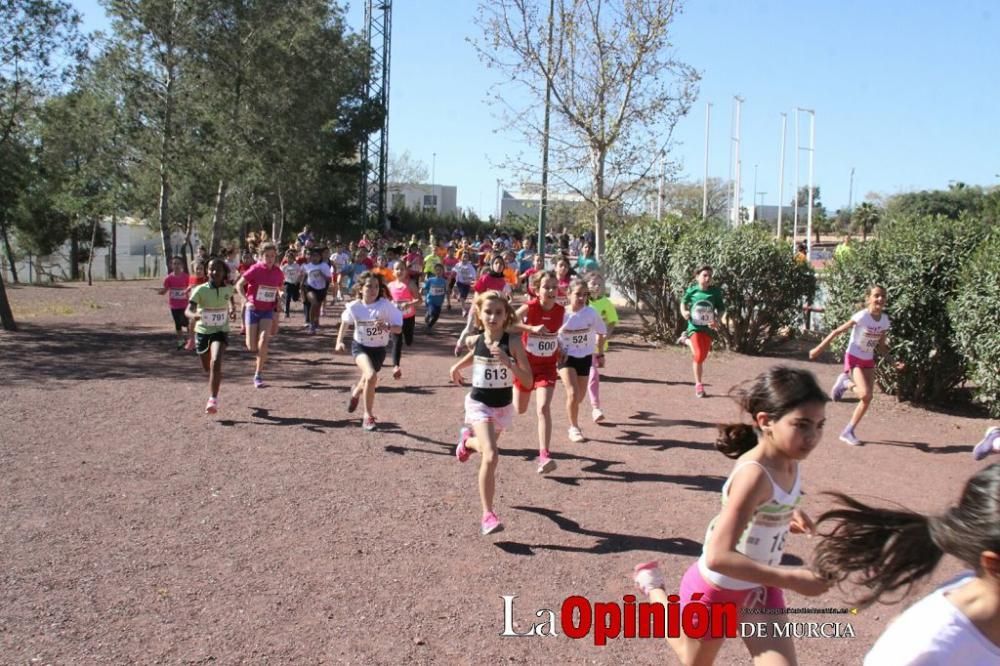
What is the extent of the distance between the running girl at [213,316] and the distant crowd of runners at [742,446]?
20 millimetres

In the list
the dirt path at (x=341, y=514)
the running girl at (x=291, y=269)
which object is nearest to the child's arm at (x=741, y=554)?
the dirt path at (x=341, y=514)

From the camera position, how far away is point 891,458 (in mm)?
8594

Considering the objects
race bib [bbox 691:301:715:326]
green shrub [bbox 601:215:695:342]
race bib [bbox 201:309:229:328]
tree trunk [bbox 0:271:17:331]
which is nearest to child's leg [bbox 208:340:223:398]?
race bib [bbox 201:309:229:328]

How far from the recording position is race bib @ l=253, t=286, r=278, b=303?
10609 mm

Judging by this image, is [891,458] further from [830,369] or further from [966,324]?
[830,369]

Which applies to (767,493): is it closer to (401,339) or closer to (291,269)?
(401,339)

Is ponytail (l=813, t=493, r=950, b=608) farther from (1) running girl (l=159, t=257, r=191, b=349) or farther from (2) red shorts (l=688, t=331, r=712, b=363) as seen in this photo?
(1) running girl (l=159, t=257, r=191, b=349)

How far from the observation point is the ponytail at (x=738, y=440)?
11.0 ft

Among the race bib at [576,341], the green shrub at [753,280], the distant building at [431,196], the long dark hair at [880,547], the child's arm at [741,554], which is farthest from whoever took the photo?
the distant building at [431,196]

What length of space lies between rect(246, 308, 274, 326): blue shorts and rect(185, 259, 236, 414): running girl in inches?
37.0

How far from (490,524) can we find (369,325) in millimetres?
3652

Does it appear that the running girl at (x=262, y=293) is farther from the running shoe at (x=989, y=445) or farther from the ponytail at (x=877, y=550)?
the ponytail at (x=877, y=550)

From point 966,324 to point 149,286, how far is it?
3024 centimetres

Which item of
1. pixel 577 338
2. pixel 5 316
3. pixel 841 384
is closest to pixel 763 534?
pixel 577 338
